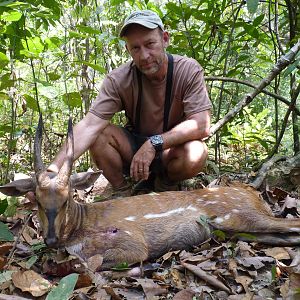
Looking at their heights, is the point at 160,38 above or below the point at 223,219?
above

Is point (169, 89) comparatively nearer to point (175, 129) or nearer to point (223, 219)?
point (175, 129)

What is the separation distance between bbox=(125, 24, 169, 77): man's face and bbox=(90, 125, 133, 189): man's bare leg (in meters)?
0.90

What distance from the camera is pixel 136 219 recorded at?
466cm

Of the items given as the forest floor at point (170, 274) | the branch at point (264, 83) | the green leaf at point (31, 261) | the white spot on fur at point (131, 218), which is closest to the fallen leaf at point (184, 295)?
the forest floor at point (170, 274)

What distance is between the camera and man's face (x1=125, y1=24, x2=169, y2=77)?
17.9 ft

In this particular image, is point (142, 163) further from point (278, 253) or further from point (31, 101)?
point (278, 253)

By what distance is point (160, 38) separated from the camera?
5.59 metres

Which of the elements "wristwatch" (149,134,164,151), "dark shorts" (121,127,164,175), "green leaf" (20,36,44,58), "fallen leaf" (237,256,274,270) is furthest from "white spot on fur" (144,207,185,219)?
"green leaf" (20,36,44,58)

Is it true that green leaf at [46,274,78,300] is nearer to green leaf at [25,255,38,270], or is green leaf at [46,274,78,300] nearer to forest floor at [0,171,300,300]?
forest floor at [0,171,300,300]

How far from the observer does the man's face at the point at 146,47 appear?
17.9ft

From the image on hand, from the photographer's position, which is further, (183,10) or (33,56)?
(183,10)

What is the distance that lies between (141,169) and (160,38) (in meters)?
1.60

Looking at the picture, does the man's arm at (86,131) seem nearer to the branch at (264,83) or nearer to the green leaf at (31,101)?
the green leaf at (31,101)

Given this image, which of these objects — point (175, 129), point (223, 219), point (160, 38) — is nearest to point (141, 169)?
point (175, 129)
